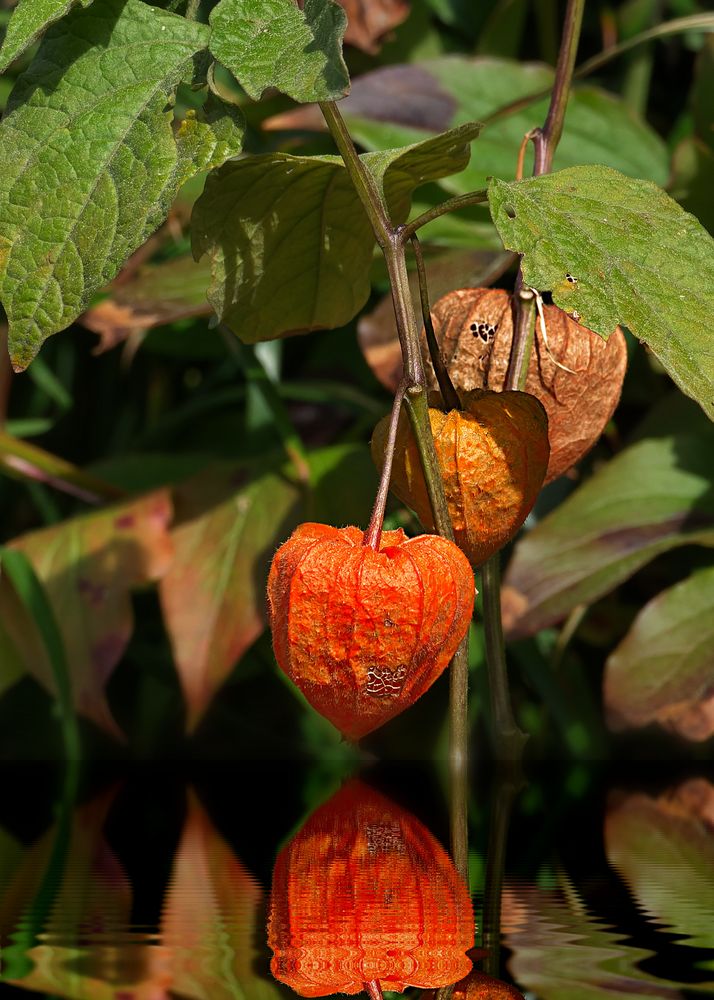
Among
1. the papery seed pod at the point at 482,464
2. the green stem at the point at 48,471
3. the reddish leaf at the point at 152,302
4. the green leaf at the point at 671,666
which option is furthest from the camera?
the green stem at the point at 48,471

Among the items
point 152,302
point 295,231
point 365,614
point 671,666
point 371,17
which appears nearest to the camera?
point 365,614

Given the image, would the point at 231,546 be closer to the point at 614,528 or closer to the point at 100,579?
the point at 100,579

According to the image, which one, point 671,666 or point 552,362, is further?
point 671,666

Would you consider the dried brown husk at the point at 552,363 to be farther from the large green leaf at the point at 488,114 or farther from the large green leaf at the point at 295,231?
the large green leaf at the point at 488,114

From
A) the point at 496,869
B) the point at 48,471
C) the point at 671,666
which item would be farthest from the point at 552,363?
the point at 48,471

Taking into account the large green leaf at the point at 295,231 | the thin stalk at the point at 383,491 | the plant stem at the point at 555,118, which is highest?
the plant stem at the point at 555,118

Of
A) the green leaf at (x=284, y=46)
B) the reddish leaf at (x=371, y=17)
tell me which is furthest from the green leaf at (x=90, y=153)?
the reddish leaf at (x=371, y=17)
